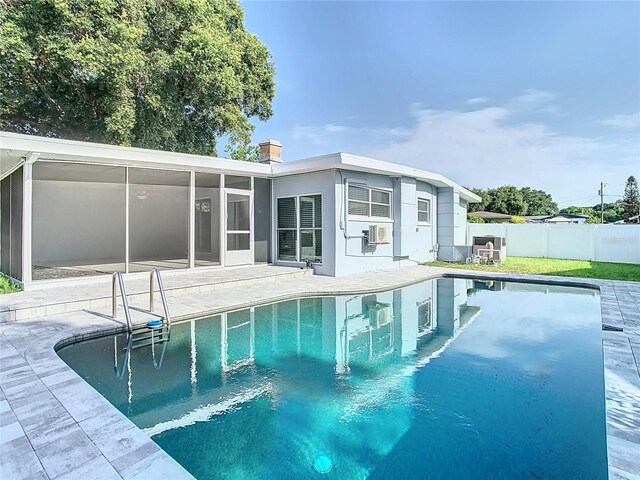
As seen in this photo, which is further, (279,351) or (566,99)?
(566,99)

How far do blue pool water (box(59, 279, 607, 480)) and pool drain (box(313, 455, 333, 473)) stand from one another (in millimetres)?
12

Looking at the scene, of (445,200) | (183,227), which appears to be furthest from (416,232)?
(183,227)

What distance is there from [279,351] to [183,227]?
32.8ft

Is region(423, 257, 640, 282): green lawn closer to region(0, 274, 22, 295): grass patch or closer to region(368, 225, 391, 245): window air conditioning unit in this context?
region(368, 225, 391, 245): window air conditioning unit

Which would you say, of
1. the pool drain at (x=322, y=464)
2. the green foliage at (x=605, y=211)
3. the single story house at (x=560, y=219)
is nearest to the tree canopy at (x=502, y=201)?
the green foliage at (x=605, y=211)

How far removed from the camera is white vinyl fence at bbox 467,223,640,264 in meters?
14.2

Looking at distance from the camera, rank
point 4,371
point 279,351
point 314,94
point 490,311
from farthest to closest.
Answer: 1. point 314,94
2. point 490,311
3. point 279,351
4. point 4,371

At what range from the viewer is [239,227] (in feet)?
35.4

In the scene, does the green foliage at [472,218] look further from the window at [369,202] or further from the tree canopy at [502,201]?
the tree canopy at [502,201]

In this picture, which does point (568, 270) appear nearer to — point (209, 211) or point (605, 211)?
point (209, 211)

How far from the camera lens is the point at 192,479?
2.11 meters

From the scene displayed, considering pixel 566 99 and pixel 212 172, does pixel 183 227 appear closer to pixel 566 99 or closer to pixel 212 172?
pixel 212 172

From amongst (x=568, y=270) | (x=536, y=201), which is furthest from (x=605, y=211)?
(x=568, y=270)

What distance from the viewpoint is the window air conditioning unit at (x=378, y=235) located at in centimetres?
1105
